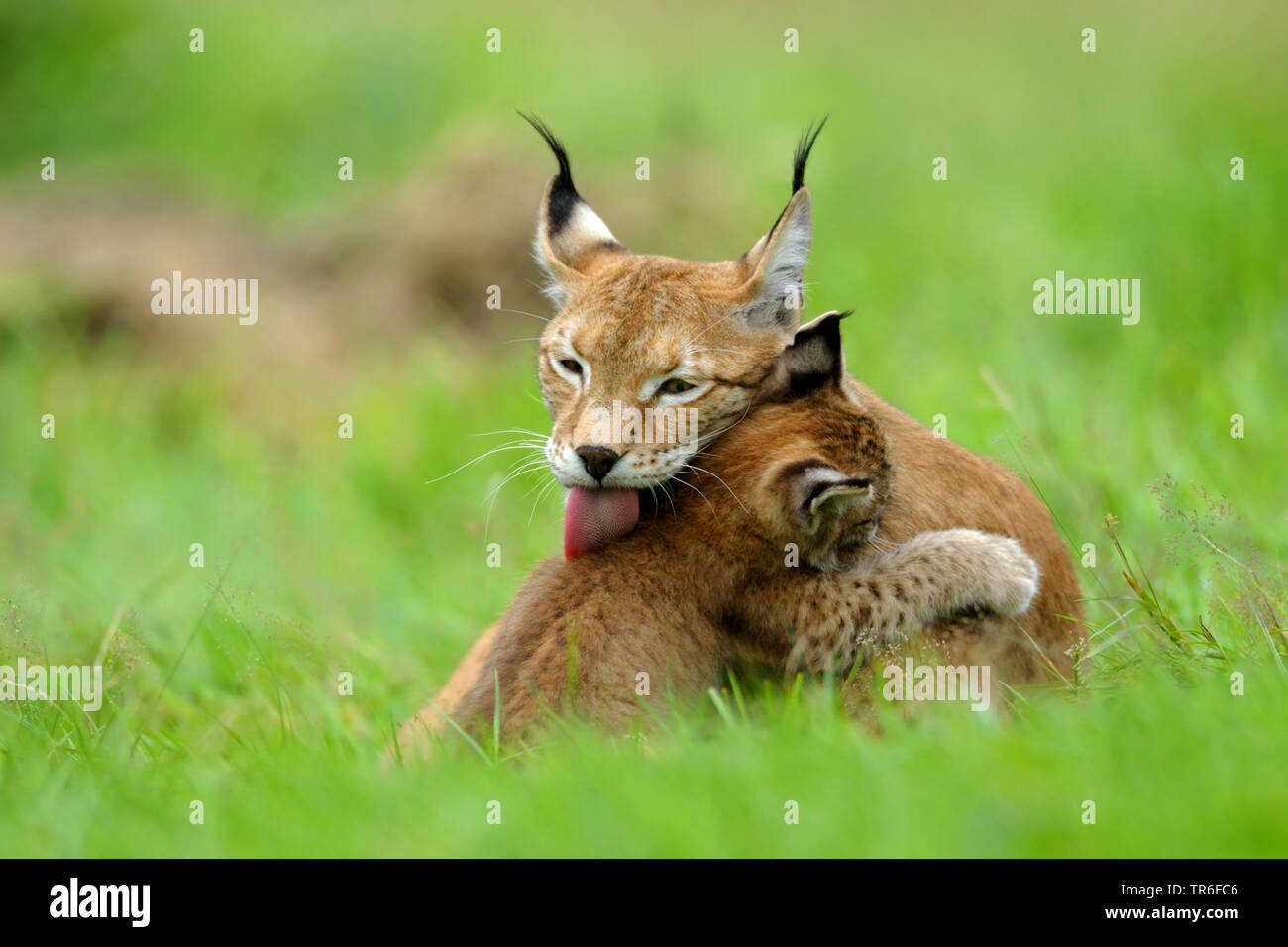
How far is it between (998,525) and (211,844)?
9.77 feet

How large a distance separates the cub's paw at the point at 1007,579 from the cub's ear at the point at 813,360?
2.61ft

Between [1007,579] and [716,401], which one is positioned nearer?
[1007,579]

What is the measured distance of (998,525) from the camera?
535 cm

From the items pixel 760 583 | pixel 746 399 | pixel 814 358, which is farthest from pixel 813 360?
pixel 760 583

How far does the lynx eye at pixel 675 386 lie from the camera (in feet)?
17.9

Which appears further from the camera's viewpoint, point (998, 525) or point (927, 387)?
point (927, 387)

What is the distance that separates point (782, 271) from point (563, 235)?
4.17ft

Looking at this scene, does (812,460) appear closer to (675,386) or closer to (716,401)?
(716,401)

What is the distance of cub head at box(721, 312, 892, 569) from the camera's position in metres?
4.83

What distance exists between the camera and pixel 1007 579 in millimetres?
4938

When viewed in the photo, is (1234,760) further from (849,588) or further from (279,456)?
(279,456)

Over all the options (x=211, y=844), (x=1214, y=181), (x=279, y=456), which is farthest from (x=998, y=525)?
(x=279, y=456)

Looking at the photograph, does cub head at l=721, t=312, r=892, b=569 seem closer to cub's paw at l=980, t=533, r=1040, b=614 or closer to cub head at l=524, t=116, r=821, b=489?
cub head at l=524, t=116, r=821, b=489

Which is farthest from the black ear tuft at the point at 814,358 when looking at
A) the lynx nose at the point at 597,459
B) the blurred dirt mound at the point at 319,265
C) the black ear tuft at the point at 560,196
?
the blurred dirt mound at the point at 319,265
